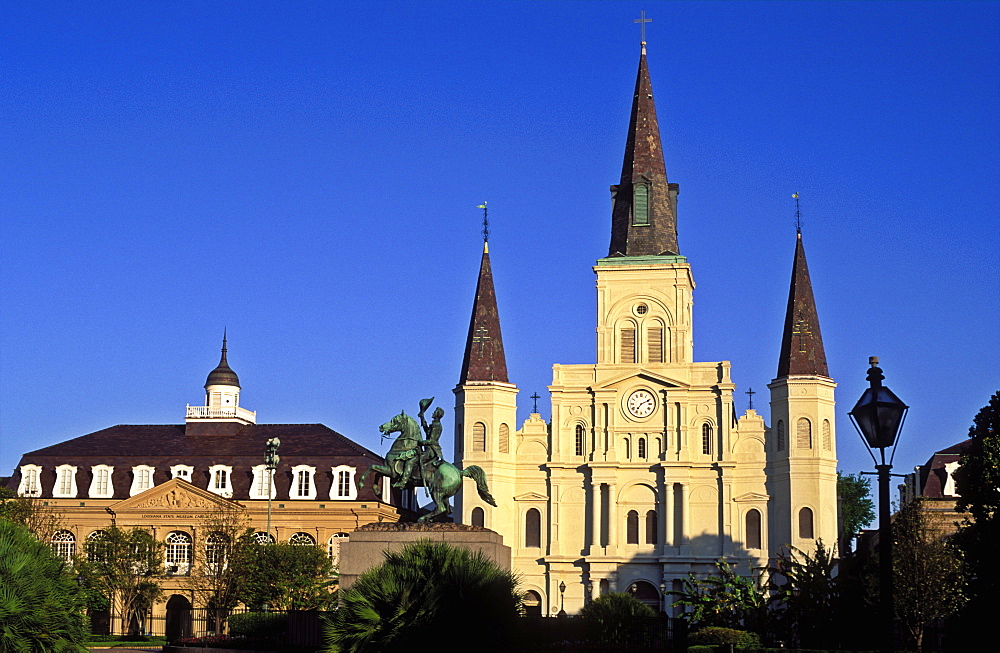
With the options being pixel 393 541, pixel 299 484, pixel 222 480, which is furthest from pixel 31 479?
pixel 393 541

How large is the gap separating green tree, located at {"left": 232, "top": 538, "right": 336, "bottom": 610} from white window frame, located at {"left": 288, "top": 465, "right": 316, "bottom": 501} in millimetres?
9154

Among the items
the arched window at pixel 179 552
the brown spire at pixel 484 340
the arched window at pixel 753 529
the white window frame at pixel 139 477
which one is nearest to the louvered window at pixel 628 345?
the brown spire at pixel 484 340

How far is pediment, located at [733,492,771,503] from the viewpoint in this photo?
82.8 meters

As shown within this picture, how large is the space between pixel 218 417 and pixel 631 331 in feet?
91.6

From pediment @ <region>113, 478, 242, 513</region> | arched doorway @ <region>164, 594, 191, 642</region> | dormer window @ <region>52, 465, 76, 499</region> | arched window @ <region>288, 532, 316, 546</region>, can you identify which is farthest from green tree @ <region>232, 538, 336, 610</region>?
arched doorway @ <region>164, 594, 191, 642</region>

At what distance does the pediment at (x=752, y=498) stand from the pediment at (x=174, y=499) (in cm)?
3056

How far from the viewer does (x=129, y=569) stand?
7494cm

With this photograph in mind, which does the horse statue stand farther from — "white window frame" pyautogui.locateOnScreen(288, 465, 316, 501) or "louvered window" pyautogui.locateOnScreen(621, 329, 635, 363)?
"louvered window" pyautogui.locateOnScreen(621, 329, 635, 363)

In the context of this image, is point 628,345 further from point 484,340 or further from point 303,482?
point 303,482

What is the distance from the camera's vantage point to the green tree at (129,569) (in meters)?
74.4

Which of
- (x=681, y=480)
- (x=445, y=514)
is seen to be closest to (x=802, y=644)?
(x=445, y=514)

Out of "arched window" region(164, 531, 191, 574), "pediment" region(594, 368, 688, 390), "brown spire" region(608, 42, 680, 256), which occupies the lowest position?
"arched window" region(164, 531, 191, 574)

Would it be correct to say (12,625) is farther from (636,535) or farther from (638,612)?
(636,535)

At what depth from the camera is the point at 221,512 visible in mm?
77812
